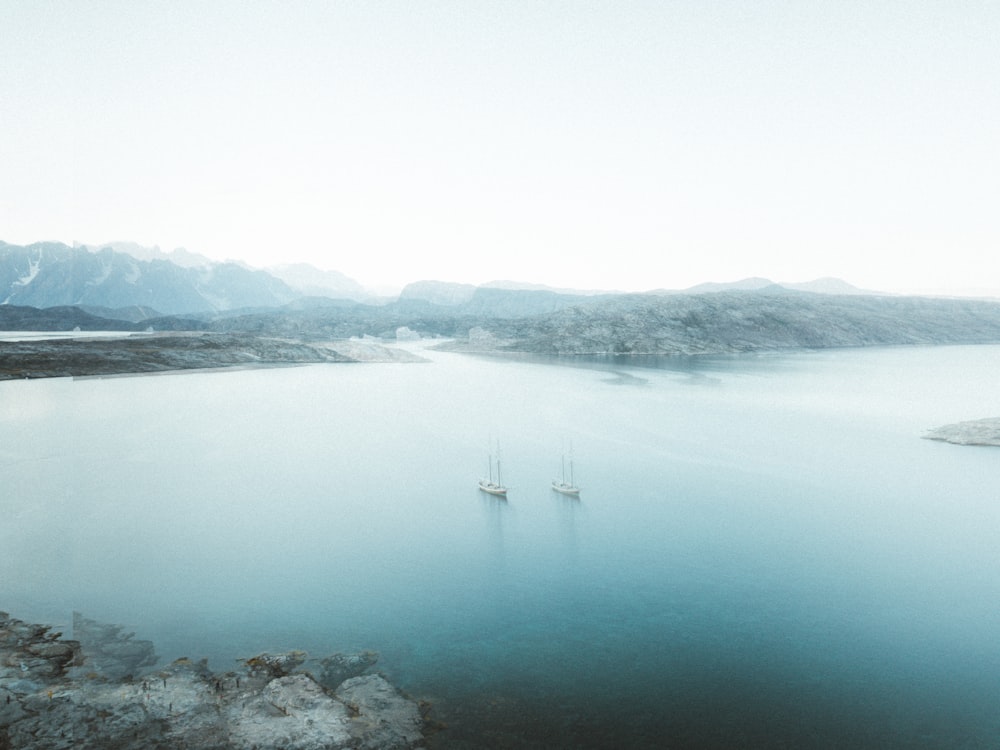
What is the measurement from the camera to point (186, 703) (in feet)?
49.3

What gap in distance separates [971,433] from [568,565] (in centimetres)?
4562

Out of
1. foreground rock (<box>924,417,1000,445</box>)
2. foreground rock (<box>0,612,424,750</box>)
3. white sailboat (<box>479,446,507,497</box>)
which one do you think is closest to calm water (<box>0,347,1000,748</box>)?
white sailboat (<box>479,446,507,497</box>)

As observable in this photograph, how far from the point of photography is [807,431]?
5691cm

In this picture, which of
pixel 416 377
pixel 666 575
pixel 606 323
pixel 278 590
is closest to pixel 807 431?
pixel 666 575

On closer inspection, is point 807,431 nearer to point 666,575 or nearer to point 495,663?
point 666,575

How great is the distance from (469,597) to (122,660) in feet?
37.2

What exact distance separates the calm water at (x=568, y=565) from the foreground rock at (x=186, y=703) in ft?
3.35

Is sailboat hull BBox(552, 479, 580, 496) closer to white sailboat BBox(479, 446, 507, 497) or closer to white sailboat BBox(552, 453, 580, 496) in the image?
white sailboat BBox(552, 453, 580, 496)

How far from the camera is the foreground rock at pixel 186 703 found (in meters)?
13.6

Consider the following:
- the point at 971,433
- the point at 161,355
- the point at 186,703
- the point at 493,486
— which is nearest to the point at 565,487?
the point at 493,486

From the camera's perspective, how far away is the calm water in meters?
16.3

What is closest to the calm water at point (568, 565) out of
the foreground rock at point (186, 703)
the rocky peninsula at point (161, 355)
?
the foreground rock at point (186, 703)

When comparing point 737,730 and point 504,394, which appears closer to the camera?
point 737,730

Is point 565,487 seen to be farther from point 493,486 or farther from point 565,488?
point 493,486
